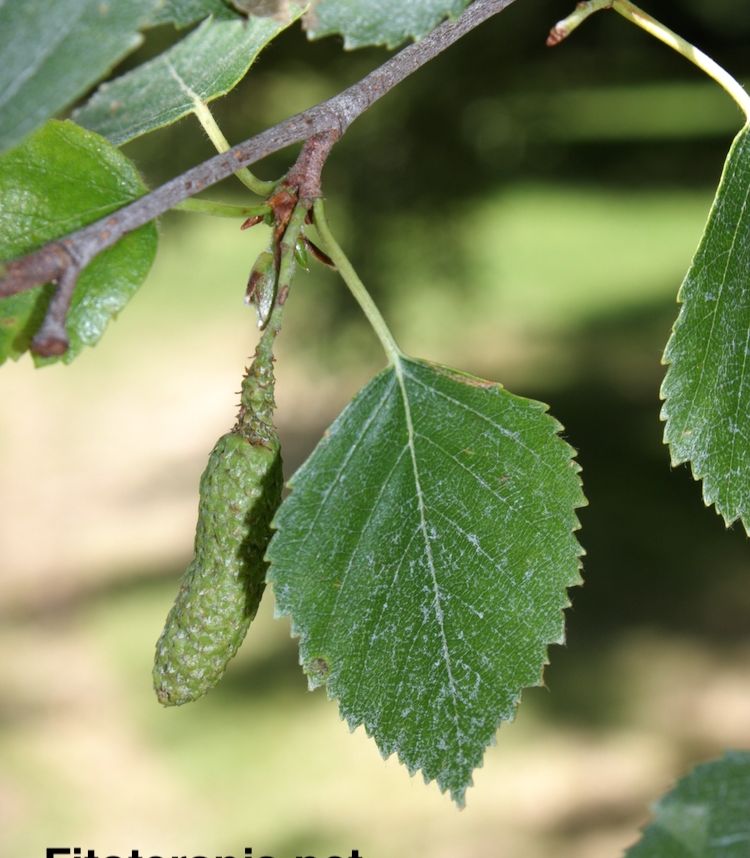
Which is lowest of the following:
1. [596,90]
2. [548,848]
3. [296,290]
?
[596,90]

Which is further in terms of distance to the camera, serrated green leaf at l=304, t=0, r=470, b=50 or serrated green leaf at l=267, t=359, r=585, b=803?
serrated green leaf at l=267, t=359, r=585, b=803

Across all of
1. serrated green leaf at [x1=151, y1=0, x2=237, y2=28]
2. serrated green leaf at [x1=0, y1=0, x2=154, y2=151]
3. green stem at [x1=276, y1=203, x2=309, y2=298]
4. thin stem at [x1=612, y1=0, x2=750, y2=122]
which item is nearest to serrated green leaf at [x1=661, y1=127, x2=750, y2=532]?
thin stem at [x1=612, y1=0, x2=750, y2=122]

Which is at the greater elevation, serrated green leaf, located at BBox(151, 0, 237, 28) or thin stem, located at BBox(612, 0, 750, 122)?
serrated green leaf, located at BBox(151, 0, 237, 28)

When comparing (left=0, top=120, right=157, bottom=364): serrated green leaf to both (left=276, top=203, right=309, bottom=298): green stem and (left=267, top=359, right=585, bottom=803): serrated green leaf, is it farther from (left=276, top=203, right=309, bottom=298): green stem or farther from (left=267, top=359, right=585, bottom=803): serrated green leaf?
(left=267, top=359, right=585, bottom=803): serrated green leaf

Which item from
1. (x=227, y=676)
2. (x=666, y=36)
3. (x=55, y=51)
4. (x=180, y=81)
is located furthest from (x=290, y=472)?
(x=55, y=51)

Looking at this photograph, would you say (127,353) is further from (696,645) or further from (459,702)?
(459,702)

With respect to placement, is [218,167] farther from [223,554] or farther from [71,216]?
[223,554]

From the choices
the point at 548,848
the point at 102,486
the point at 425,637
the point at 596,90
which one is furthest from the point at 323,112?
the point at 596,90

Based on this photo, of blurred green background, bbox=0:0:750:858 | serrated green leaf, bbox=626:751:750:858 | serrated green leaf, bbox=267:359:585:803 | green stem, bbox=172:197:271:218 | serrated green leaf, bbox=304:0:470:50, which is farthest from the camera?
blurred green background, bbox=0:0:750:858
